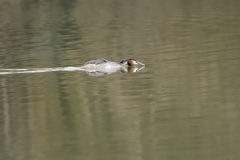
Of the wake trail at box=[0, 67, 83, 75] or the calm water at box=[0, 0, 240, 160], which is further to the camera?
the wake trail at box=[0, 67, 83, 75]

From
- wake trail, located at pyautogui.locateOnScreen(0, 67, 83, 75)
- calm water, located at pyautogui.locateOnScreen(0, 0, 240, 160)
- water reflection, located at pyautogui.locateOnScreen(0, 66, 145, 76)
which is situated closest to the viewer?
calm water, located at pyautogui.locateOnScreen(0, 0, 240, 160)

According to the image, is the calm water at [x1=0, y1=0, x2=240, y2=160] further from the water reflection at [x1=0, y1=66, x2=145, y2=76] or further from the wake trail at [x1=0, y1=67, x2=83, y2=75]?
the wake trail at [x1=0, y1=67, x2=83, y2=75]

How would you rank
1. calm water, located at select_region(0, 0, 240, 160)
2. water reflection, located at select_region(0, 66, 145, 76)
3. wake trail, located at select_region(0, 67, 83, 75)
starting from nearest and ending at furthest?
calm water, located at select_region(0, 0, 240, 160) < water reflection, located at select_region(0, 66, 145, 76) < wake trail, located at select_region(0, 67, 83, 75)

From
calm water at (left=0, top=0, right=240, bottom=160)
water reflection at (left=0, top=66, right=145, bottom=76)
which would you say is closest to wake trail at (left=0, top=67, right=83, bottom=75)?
water reflection at (left=0, top=66, right=145, bottom=76)

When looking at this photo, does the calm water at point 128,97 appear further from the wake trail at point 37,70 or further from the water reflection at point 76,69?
the wake trail at point 37,70

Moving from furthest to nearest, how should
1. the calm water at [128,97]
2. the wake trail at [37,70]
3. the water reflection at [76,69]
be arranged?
the wake trail at [37,70], the water reflection at [76,69], the calm water at [128,97]

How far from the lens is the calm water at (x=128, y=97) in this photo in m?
11.0

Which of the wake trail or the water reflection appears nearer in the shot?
the water reflection

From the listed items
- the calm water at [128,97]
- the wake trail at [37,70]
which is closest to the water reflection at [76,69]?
the wake trail at [37,70]

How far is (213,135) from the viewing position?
11148 millimetres

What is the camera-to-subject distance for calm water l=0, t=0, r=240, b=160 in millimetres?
10953

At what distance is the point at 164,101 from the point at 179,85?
1.57 meters

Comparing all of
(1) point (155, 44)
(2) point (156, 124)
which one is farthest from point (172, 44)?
(2) point (156, 124)

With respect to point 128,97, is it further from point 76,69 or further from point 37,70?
point 37,70
